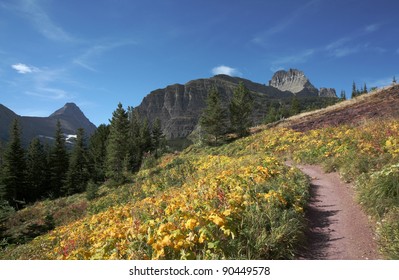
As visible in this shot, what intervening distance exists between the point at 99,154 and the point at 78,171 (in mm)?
5239

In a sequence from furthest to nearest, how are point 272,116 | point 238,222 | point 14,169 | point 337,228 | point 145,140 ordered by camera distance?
point 272,116, point 145,140, point 14,169, point 337,228, point 238,222

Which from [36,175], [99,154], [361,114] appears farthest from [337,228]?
[36,175]

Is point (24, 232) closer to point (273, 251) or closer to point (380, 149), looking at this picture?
point (273, 251)

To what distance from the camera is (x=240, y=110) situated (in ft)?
136

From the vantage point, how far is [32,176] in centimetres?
5366

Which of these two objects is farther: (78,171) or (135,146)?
(135,146)

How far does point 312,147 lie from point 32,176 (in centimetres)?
5298

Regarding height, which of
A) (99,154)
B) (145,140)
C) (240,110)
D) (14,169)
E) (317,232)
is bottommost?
(317,232)

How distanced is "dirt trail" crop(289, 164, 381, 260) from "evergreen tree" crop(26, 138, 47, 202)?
180 feet

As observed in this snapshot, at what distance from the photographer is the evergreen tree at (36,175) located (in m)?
53.0

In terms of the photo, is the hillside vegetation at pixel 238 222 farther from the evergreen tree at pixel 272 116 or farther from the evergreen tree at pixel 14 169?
the evergreen tree at pixel 272 116

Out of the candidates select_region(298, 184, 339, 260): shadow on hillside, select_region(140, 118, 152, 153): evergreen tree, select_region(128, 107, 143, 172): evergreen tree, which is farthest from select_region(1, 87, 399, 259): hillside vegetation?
select_region(140, 118, 152, 153): evergreen tree

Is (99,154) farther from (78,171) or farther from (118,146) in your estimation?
(118,146)

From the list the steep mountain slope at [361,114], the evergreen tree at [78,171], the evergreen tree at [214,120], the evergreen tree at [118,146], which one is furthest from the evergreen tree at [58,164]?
the steep mountain slope at [361,114]
